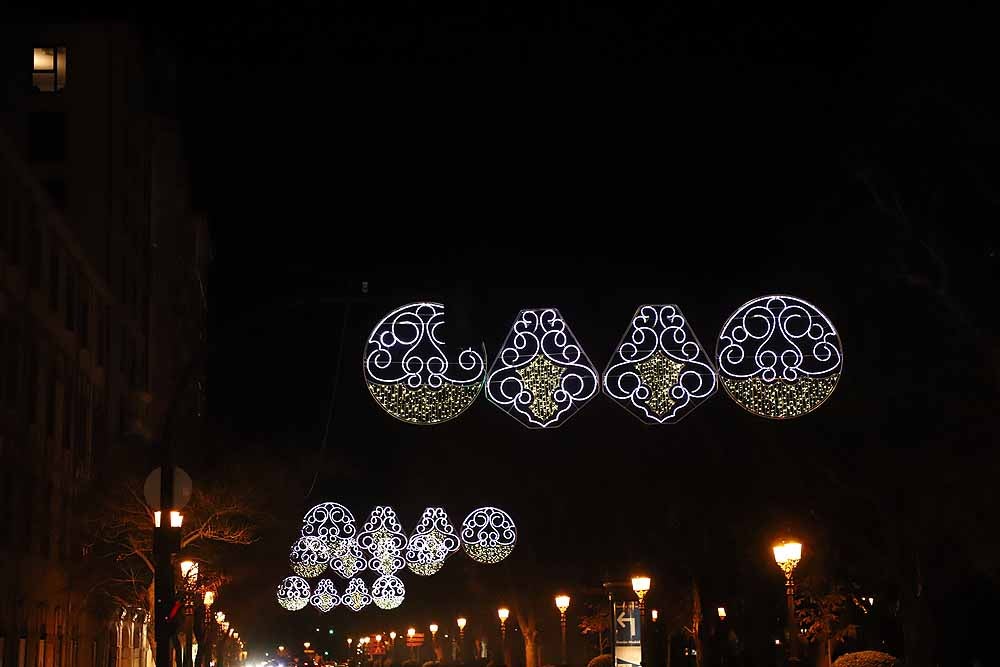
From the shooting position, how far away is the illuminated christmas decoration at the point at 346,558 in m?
53.6

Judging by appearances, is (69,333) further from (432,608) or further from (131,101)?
(432,608)

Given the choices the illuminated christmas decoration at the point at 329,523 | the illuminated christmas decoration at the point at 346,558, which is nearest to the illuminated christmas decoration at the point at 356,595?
the illuminated christmas decoration at the point at 346,558

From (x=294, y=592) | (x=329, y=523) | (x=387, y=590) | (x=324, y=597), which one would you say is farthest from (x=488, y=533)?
(x=294, y=592)

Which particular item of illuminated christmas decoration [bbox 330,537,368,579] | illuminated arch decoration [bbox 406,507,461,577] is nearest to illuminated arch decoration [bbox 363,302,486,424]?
illuminated arch decoration [bbox 406,507,461,577]

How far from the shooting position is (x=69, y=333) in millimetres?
48969

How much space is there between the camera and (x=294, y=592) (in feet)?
238

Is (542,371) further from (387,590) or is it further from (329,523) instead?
(387,590)

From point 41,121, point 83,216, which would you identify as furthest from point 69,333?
point 41,121

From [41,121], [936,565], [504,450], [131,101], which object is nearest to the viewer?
[936,565]

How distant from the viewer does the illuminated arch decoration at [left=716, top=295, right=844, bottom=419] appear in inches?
1125

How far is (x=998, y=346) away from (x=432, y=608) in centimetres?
7530

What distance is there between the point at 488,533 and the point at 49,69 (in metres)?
35.9

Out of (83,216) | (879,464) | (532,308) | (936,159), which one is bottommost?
(879,464)

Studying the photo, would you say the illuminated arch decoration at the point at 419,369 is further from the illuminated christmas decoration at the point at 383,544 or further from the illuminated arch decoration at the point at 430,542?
the illuminated christmas decoration at the point at 383,544
